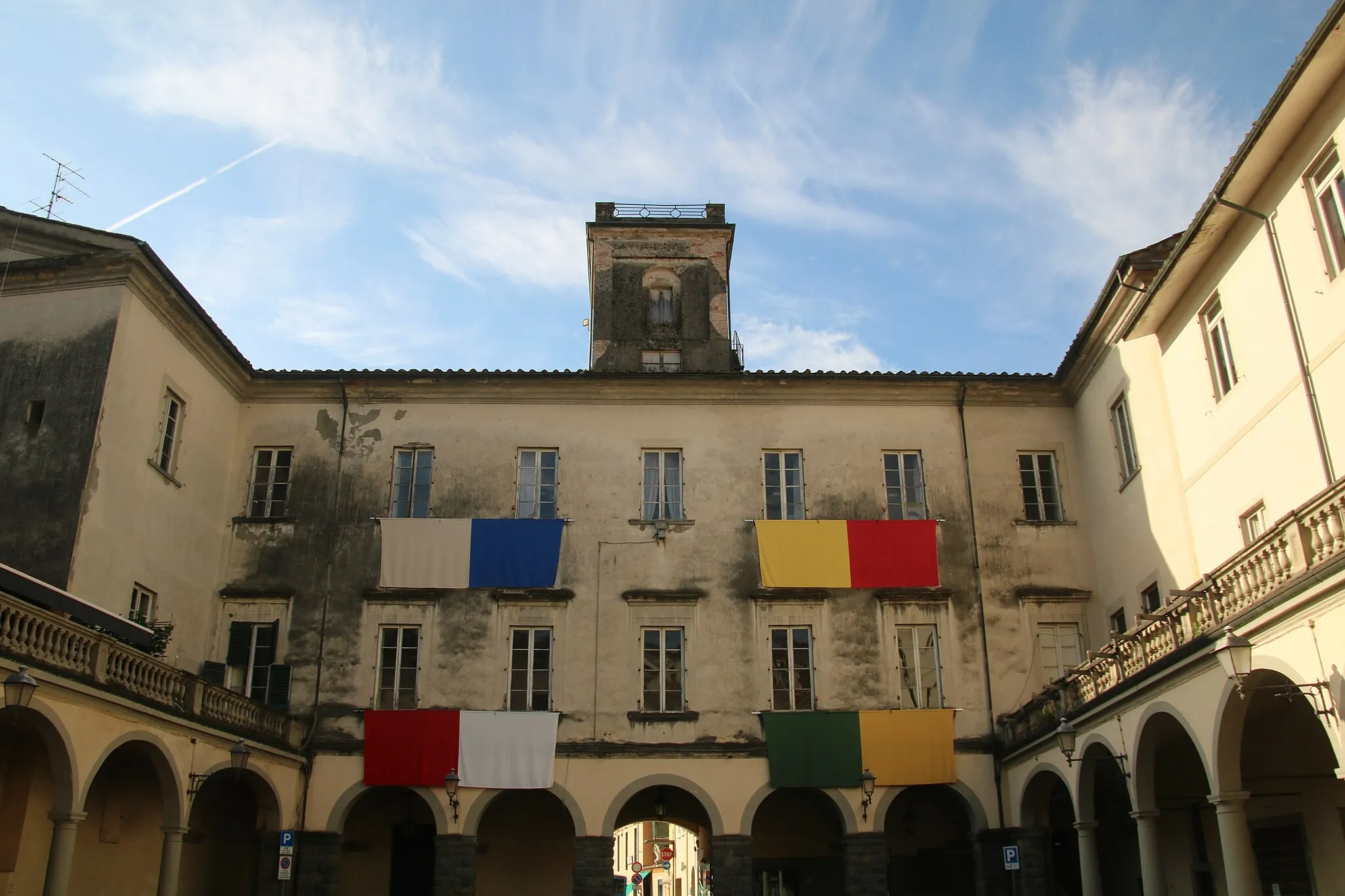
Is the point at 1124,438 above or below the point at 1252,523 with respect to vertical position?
above

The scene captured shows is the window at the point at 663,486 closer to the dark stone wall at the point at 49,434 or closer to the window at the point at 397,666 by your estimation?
the window at the point at 397,666

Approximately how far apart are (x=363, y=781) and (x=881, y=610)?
37.1 feet

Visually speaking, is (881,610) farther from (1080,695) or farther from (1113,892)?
(1113,892)

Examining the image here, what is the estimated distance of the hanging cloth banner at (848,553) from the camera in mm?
24688

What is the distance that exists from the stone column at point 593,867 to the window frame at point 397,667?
450 cm

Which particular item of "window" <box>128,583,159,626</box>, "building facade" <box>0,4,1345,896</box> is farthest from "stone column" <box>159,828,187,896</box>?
"window" <box>128,583,159,626</box>

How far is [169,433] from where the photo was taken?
23031mm

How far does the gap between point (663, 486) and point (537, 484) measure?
110 inches

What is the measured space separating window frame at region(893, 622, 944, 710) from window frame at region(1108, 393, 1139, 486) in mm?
5045

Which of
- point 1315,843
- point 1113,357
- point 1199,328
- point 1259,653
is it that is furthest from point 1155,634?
point 1113,357

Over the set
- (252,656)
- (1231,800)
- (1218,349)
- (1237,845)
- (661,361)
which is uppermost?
(661,361)

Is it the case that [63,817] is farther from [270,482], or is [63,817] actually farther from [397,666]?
[270,482]

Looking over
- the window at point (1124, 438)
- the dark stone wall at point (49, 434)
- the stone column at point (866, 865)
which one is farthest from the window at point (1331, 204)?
the dark stone wall at point (49, 434)

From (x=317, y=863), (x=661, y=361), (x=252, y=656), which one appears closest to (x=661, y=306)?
(x=661, y=361)
